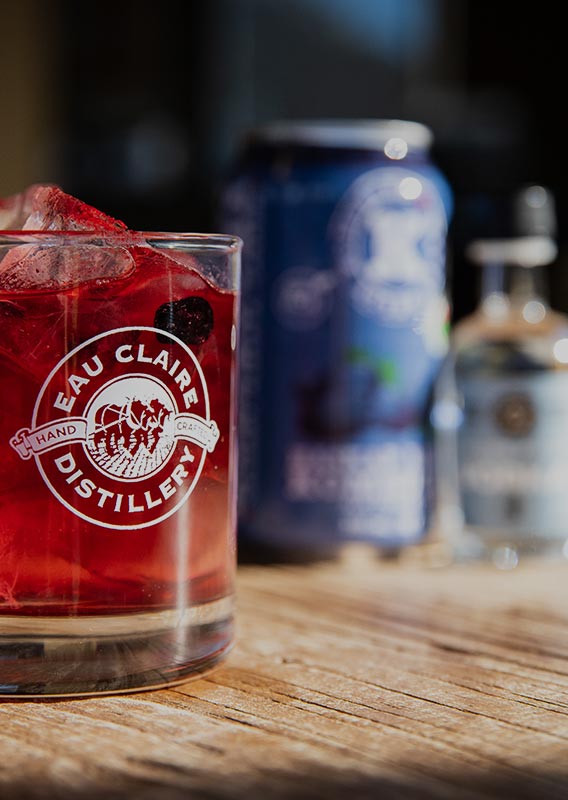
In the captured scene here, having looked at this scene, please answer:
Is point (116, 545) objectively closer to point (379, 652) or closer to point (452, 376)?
point (379, 652)

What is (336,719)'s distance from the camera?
599mm

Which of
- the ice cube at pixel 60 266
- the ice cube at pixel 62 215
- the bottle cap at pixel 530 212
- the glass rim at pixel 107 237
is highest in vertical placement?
the bottle cap at pixel 530 212

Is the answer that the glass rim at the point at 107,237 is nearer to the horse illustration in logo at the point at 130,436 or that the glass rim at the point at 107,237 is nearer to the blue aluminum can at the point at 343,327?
the horse illustration in logo at the point at 130,436

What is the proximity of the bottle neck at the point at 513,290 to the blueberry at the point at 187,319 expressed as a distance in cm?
52

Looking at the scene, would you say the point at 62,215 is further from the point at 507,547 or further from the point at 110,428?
the point at 507,547

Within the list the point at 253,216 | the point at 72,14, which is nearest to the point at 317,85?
the point at 72,14

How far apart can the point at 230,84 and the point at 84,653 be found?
2994 mm

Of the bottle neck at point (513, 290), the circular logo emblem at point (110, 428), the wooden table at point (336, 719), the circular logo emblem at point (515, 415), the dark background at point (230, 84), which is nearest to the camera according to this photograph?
the wooden table at point (336, 719)

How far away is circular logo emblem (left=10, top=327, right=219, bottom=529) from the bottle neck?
0.56 m

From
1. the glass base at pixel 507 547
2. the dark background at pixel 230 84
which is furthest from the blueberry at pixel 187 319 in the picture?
the dark background at pixel 230 84

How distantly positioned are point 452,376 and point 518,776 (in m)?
0.58

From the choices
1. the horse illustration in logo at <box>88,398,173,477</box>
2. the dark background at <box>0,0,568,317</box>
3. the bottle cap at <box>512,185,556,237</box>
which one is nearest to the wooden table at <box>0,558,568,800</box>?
the horse illustration in logo at <box>88,398,173,477</box>

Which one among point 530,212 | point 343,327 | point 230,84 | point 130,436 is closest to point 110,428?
point 130,436

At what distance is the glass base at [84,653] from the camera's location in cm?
61
